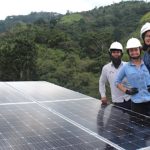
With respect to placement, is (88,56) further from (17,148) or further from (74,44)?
(17,148)

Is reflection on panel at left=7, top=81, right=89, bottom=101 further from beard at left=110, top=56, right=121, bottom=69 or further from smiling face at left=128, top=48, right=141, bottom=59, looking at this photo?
smiling face at left=128, top=48, right=141, bottom=59

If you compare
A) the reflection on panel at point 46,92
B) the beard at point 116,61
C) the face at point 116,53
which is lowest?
the reflection on panel at point 46,92

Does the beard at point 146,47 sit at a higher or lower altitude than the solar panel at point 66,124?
higher

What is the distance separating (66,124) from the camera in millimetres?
4891

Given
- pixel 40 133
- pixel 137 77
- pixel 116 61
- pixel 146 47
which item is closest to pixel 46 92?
pixel 116 61

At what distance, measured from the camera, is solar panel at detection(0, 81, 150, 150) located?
156 inches

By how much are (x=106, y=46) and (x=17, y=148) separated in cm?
5636

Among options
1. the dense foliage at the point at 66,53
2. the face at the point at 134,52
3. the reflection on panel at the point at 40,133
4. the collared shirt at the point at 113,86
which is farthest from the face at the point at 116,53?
the dense foliage at the point at 66,53

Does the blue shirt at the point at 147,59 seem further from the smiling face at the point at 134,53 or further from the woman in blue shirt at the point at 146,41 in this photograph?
the smiling face at the point at 134,53

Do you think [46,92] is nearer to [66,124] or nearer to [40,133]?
[66,124]

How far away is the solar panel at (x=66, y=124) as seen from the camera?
397cm

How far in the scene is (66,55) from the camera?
5047 centimetres

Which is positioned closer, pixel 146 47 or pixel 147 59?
A: pixel 146 47

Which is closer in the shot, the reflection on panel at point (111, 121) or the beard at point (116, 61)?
the reflection on panel at point (111, 121)
